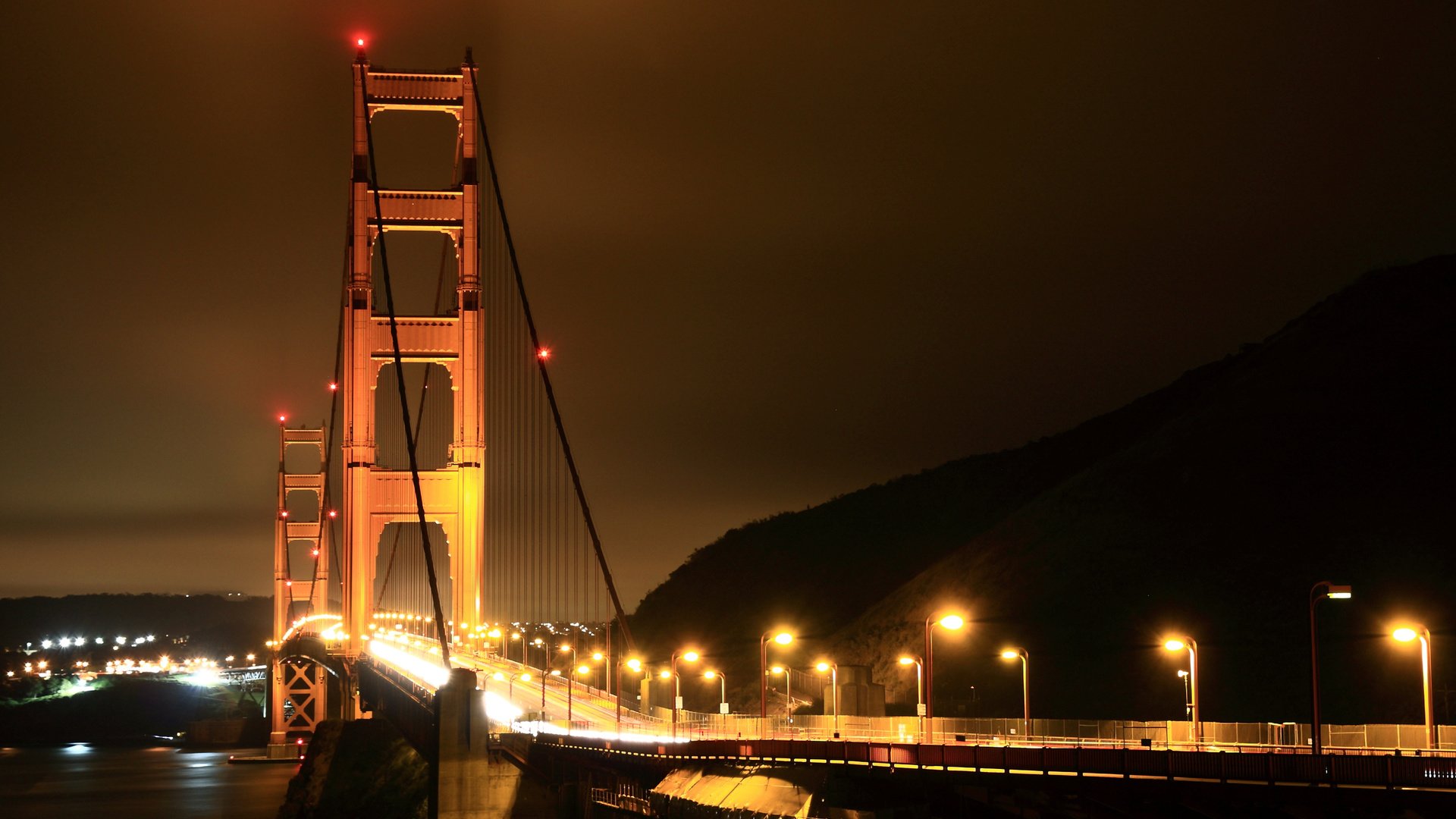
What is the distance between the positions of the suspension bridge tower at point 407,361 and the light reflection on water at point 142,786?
21.4 meters

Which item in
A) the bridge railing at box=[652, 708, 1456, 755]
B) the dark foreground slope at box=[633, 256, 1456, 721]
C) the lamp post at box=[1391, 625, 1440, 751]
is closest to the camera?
the lamp post at box=[1391, 625, 1440, 751]

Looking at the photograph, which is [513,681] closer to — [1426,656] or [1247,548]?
[1247,548]

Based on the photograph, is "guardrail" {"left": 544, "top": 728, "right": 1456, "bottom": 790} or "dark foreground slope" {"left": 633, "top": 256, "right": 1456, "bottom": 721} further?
"dark foreground slope" {"left": 633, "top": 256, "right": 1456, "bottom": 721}

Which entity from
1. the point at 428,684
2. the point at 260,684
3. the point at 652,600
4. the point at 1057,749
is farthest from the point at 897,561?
the point at 1057,749

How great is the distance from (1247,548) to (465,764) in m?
51.2

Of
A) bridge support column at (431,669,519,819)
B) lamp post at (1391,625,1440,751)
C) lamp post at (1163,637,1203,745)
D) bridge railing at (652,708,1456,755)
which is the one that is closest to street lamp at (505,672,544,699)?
bridge railing at (652,708,1456,755)

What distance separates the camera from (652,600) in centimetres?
17075

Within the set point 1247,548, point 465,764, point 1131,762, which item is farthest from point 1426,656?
point 1247,548

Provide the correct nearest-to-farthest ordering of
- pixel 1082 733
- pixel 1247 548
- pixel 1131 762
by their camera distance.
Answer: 1. pixel 1131 762
2. pixel 1082 733
3. pixel 1247 548

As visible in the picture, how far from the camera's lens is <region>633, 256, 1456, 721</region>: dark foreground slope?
6588 cm

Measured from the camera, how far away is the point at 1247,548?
78.6 meters

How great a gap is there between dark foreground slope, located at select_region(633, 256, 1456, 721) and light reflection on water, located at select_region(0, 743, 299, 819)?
32875mm

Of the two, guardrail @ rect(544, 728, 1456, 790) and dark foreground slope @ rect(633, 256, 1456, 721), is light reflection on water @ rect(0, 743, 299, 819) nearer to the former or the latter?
dark foreground slope @ rect(633, 256, 1456, 721)

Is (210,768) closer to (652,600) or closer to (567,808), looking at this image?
(652,600)
